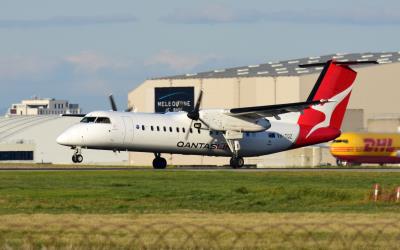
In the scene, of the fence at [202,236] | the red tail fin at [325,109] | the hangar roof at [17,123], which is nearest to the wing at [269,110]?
the red tail fin at [325,109]

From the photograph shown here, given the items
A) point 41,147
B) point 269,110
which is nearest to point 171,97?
point 41,147

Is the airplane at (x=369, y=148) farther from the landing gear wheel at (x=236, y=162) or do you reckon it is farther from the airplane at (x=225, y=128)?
the landing gear wheel at (x=236, y=162)

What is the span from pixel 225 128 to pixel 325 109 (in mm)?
7323

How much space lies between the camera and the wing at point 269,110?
195ft

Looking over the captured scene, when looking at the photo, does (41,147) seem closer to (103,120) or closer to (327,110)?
(327,110)

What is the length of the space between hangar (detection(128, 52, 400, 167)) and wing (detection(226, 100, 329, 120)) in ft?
124

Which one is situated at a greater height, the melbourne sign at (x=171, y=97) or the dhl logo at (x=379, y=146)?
the melbourne sign at (x=171, y=97)

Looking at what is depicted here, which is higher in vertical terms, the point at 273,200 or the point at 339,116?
the point at 339,116

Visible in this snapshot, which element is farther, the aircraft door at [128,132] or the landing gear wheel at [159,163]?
the landing gear wheel at [159,163]

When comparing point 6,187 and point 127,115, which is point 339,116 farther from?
point 6,187

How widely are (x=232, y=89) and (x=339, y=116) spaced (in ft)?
142

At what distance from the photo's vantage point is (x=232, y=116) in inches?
2426

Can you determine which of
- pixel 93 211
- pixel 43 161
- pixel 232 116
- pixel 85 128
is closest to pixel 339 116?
pixel 232 116

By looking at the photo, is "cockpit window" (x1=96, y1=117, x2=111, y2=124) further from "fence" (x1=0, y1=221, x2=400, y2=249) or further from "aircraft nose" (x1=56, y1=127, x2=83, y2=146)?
"fence" (x1=0, y1=221, x2=400, y2=249)
